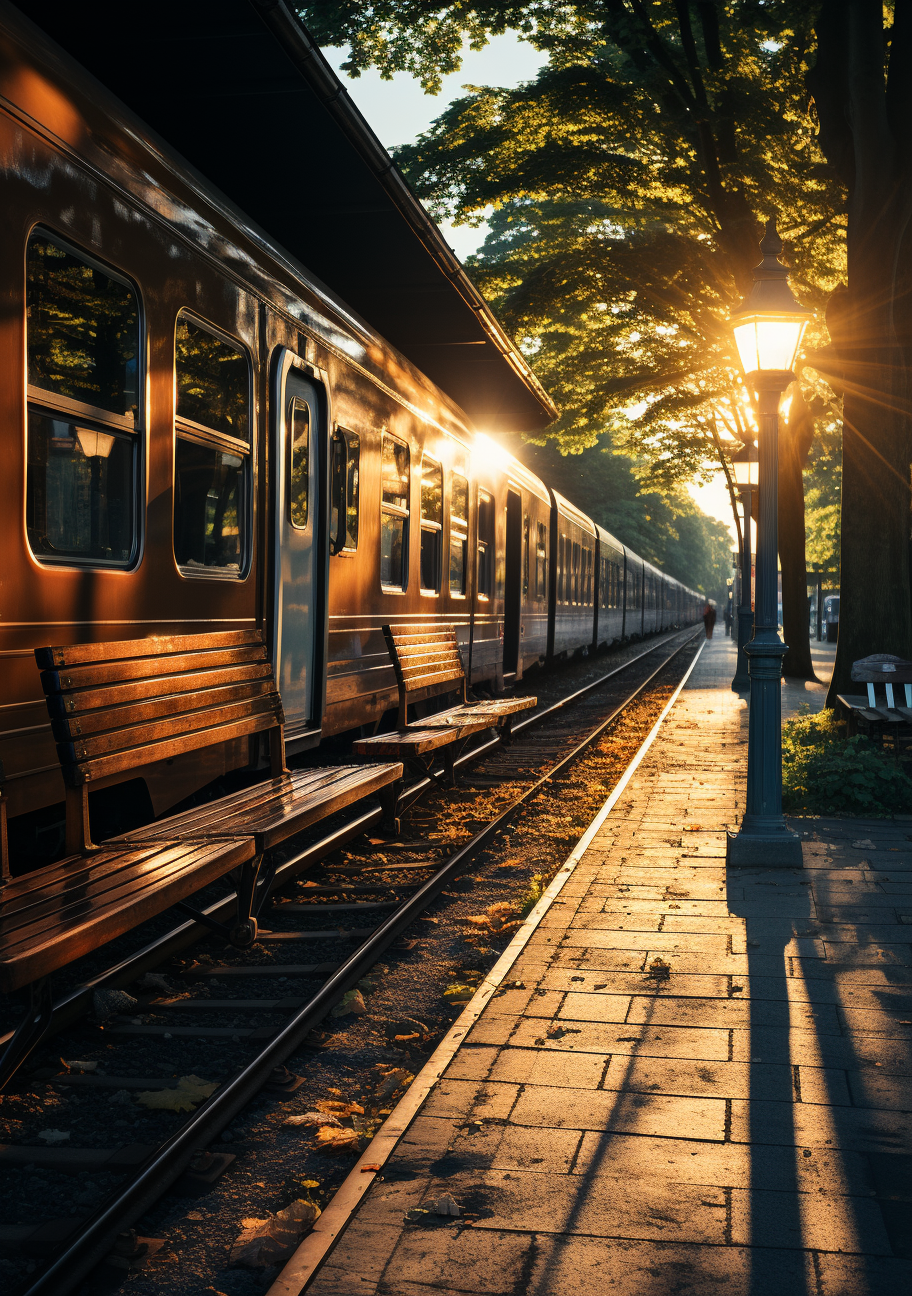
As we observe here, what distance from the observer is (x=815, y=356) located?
11.0 m

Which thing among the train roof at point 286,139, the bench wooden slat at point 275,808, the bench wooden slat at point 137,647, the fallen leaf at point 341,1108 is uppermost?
the train roof at point 286,139

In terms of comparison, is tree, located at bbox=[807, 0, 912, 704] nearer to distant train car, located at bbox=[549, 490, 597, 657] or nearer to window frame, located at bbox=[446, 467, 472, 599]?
window frame, located at bbox=[446, 467, 472, 599]

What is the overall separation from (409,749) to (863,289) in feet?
20.7

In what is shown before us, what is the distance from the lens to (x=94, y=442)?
433 centimetres

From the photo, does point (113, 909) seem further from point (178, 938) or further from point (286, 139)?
point (286, 139)

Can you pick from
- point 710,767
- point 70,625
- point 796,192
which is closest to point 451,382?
point 796,192

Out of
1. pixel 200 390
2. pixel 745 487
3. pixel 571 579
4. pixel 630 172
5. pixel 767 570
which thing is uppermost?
pixel 630 172

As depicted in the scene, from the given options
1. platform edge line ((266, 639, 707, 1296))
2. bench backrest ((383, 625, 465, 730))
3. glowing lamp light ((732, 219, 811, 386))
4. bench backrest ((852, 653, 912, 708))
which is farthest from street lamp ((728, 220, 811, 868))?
bench backrest ((852, 653, 912, 708))

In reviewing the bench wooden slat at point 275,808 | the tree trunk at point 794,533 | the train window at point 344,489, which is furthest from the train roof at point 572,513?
the bench wooden slat at point 275,808

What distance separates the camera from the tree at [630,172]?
12.7 m

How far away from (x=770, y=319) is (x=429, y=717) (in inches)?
167

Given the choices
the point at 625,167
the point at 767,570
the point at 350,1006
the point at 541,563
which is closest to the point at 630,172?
the point at 625,167

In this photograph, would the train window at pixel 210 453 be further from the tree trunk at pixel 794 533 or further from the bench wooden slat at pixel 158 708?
the tree trunk at pixel 794 533

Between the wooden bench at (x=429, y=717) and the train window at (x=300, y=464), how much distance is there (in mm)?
1436
